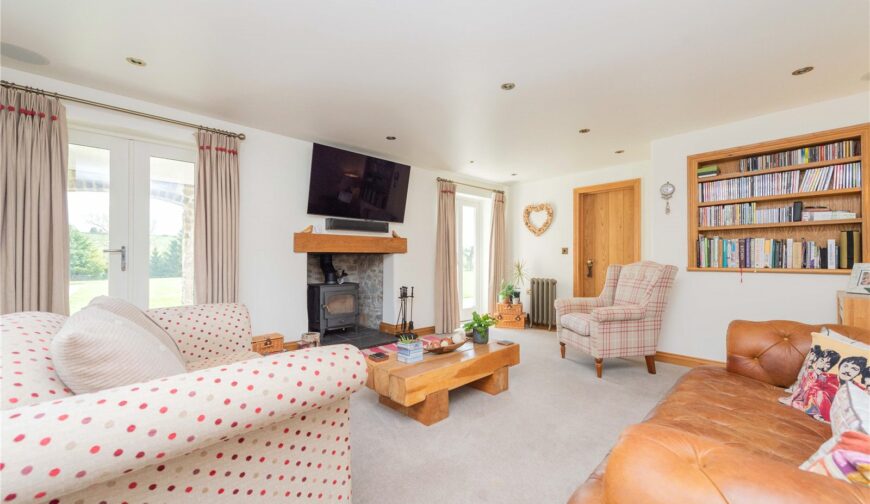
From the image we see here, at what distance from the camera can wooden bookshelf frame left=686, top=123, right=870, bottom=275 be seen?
2773 millimetres

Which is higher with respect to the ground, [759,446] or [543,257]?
[543,257]

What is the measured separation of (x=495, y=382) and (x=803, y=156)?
10.5 ft

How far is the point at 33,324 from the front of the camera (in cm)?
107

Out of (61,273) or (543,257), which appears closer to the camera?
(61,273)

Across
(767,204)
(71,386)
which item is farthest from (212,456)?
(767,204)

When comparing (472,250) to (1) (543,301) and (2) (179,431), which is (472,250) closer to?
(1) (543,301)

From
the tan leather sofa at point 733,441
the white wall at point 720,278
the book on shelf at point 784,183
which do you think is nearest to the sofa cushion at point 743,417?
the tan leather sofa at point 733,441

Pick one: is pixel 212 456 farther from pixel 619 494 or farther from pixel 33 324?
pixel 619 494

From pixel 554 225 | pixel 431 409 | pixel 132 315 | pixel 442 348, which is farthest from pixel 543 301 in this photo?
pixel 132 315

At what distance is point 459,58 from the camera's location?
2.31 meters

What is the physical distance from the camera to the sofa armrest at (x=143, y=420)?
64cm

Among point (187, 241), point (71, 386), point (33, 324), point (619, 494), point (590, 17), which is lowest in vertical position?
point (619, 494)

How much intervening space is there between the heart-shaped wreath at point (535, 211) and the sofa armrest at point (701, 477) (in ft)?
16.4

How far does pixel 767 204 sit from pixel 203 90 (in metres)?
4.83
